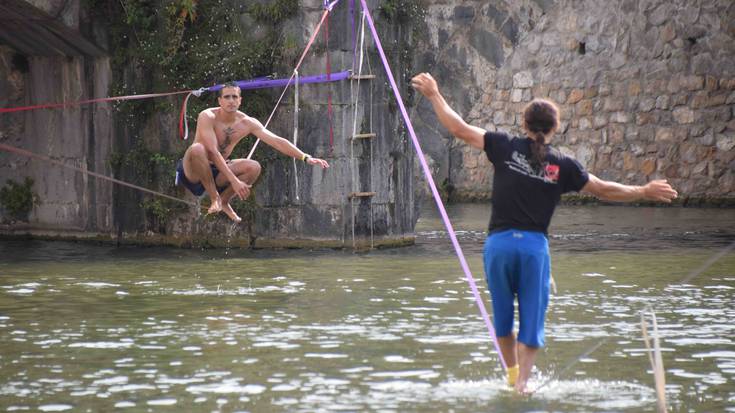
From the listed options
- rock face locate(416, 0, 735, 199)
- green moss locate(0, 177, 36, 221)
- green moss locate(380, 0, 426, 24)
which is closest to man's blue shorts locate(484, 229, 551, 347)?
green moss locate(380, 0, 426, 24)

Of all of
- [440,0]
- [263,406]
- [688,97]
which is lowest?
[263,406]

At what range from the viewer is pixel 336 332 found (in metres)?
10.6

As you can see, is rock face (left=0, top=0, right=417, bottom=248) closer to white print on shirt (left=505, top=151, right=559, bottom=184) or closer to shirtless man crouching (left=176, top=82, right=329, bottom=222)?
shirtless man crouching (left=176, top=82, right=329, bottom=222)

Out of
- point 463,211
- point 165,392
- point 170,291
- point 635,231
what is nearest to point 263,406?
point 165,392

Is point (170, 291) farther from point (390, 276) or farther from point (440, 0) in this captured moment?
point (440, 0)

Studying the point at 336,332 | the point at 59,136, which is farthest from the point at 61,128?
the point at 336,332

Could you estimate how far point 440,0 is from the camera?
2819 centimetres

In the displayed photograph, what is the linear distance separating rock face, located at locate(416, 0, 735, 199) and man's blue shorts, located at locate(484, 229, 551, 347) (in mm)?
17936

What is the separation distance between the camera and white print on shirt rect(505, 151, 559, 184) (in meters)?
8.17

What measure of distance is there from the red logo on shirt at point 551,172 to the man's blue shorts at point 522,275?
0.96 feet

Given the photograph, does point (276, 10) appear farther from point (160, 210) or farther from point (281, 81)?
point (160, 210)

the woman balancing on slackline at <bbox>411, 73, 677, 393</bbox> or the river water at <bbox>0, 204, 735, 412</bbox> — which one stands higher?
the woman balancing on slackline at <bbox>411, 73, 677, 393</bbox>

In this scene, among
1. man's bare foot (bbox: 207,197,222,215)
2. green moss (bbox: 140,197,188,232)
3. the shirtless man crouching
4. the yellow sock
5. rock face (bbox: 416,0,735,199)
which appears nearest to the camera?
the yellow sock

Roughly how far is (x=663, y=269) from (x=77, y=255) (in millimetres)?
6437
